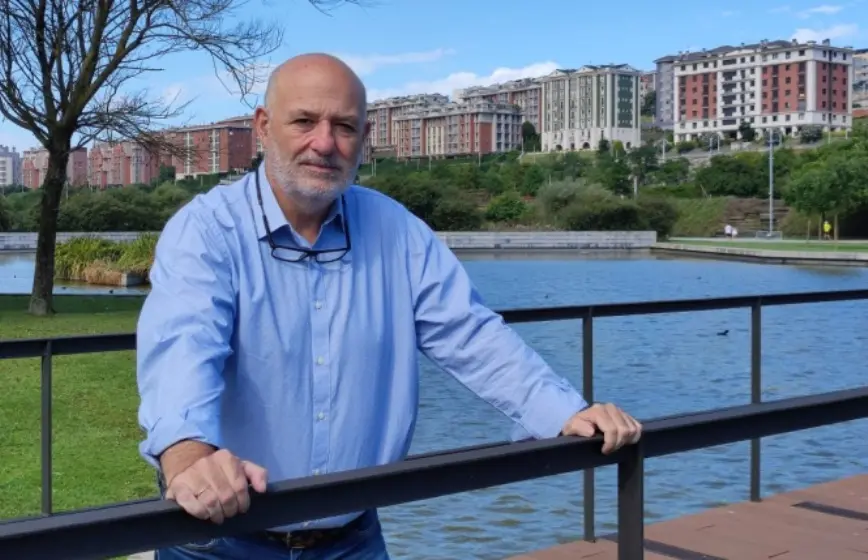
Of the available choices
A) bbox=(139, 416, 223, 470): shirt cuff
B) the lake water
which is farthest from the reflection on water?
bbox=(139, 416, 223, 470): shirt cuff

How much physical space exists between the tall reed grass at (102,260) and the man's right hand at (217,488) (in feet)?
83.2

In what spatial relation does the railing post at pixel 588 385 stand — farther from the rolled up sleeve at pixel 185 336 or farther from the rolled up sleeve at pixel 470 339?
the rolled up sleeve at pixel 185 336

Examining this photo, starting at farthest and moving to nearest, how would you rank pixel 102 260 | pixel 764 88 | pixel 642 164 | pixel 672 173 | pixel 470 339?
pixel 764 88, pixel 672 173, pixel 642 164, pixel 102 260, pixel 470 339

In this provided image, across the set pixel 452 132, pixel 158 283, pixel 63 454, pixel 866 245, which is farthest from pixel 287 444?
pixel 452 132

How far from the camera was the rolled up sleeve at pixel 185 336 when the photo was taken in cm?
173

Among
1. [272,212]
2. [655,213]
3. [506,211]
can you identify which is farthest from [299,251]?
[506,211]

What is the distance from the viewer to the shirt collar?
202 cm

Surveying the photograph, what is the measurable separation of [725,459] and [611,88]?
178 m

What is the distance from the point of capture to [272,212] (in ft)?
6.68

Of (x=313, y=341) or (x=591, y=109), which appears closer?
(x=313, y=341)

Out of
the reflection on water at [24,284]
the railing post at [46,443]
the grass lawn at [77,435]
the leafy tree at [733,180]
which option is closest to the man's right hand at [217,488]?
the railing post at [46,443]

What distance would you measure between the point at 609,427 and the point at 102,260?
27918 mm

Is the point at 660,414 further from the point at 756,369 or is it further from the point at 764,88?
the point at 764,88

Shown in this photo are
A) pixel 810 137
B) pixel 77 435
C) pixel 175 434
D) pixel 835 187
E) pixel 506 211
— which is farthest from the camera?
pixel 810 137
